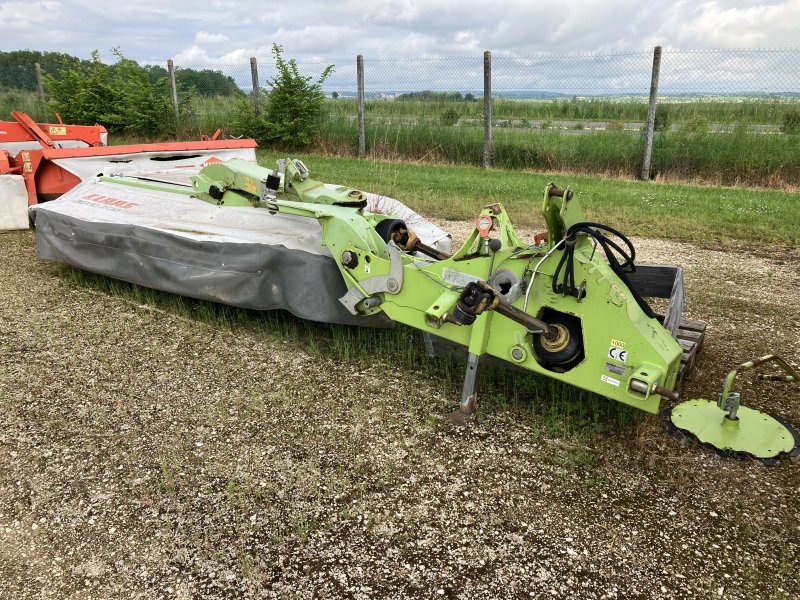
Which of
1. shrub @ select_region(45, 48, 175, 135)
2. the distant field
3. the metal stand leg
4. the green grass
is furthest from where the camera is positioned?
shrub @ select_region(45, 48, 175, 135)

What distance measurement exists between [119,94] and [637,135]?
1132 cm

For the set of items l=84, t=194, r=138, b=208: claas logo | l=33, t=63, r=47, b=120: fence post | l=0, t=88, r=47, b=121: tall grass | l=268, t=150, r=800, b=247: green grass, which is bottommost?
l=268, t=150, r=800, b=247: green grass

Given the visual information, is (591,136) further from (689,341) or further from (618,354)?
(618,354)

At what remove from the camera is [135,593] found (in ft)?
7.50

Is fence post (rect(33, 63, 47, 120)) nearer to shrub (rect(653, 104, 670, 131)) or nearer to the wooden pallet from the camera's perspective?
shrub (rect(653, 104, 670, 131))

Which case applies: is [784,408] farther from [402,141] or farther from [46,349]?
[402,141]

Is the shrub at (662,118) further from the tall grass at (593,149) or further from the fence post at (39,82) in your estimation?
the fence post at (39,82)

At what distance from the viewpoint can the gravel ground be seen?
2348mm

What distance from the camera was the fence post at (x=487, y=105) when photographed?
11.2 m

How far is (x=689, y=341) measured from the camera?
384cm

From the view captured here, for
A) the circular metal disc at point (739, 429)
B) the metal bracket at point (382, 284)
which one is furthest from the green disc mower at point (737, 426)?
the metal bracket at point (382, 284)

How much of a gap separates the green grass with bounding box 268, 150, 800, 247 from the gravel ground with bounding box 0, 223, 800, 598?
317 cm

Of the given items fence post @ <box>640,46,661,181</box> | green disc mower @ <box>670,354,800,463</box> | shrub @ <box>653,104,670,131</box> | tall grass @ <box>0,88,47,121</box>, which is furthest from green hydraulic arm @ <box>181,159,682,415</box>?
tall grass @ <box>0,88,47,121</box>

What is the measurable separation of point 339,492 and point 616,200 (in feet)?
21.5
